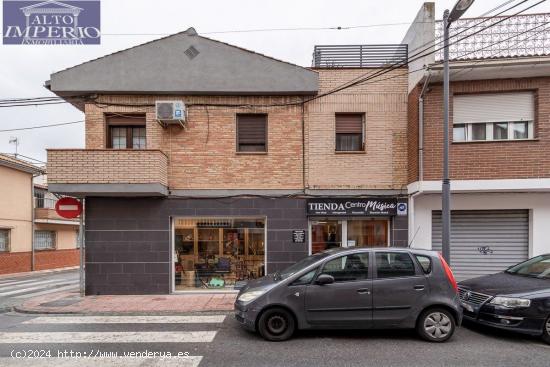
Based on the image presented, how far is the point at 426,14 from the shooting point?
348 inches

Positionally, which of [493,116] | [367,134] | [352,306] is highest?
[493,116]

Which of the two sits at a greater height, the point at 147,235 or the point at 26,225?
the point at 147,235

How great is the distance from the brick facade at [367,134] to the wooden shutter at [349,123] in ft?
0.64

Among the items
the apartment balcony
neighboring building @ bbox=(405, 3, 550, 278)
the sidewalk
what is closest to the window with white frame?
neighboring building @ bbox=(405, 3, 550, 278)

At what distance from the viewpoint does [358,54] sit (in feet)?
34.5

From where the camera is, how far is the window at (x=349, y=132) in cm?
995

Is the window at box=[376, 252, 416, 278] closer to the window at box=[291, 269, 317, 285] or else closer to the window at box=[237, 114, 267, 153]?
the window at box=[291, 269, 317, 285]

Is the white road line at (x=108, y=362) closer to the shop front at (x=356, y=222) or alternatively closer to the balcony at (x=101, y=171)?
the balcony at (x=101, y=171)

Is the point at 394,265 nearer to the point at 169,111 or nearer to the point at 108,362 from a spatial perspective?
the point at 108,362

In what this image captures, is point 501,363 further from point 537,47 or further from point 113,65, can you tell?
point 113,65

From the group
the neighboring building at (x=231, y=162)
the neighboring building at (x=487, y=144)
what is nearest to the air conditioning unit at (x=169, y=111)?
the neighboring building at (x=231, y=162)

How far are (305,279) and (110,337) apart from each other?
347 centimetres

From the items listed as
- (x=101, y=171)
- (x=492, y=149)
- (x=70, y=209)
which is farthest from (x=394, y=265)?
(x=70, y=209)

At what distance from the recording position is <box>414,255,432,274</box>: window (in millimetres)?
5879
